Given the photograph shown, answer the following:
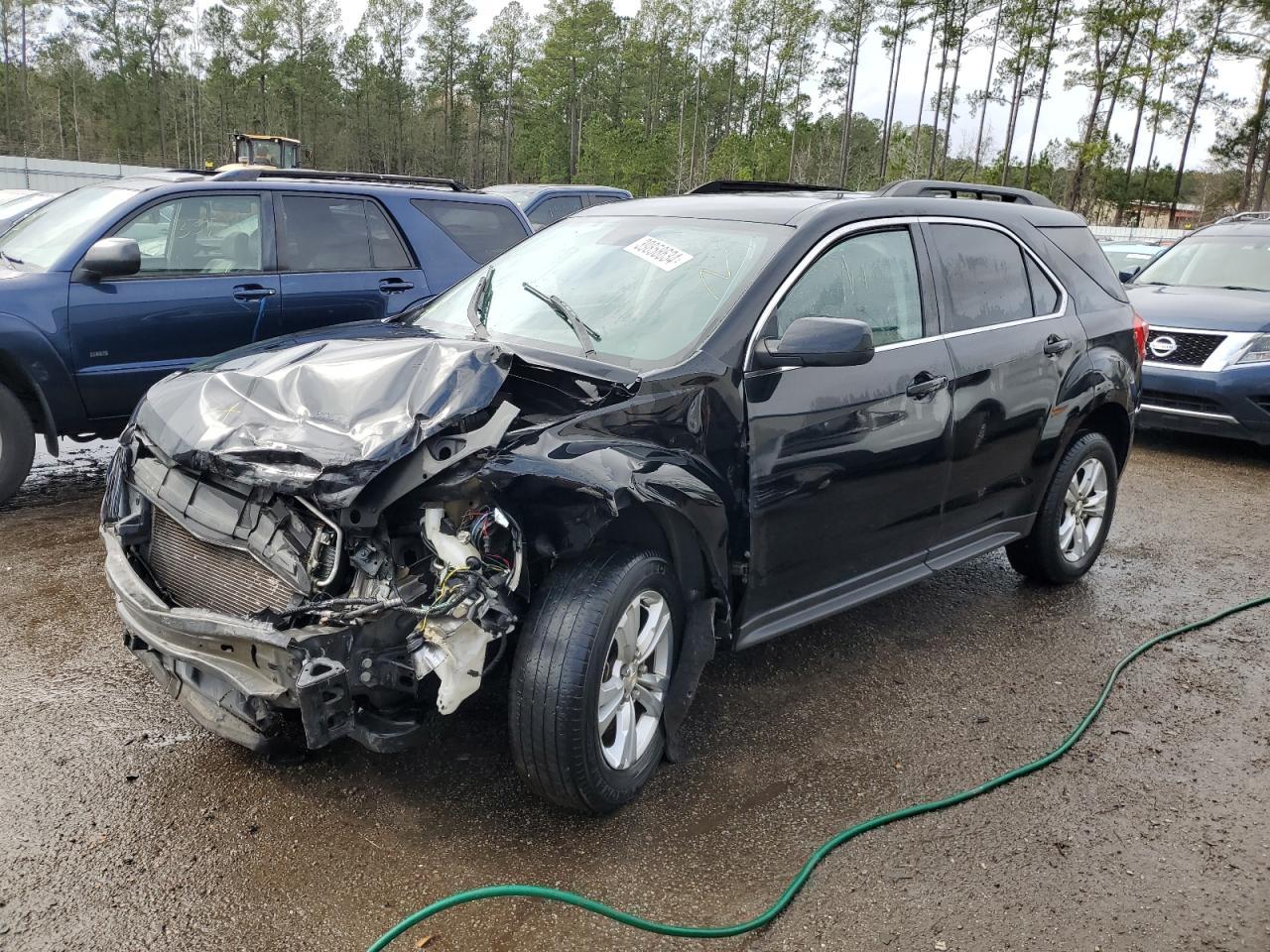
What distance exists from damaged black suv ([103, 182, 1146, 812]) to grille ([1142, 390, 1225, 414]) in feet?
14.4

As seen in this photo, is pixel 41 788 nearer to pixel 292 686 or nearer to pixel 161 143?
pixel 292 686

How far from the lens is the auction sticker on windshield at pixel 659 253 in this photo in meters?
3.61

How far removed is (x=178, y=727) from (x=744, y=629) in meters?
1.97

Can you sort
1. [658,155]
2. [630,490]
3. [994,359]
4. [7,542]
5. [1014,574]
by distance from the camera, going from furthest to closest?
[658,155]
[1014,574]
[7,542]
[994,359]
[630,490]

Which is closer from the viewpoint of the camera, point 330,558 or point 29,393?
point 330,558

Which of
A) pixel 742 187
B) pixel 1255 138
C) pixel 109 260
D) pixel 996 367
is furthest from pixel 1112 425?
pixel 1255 138

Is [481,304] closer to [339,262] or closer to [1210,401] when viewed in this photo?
[339,262]

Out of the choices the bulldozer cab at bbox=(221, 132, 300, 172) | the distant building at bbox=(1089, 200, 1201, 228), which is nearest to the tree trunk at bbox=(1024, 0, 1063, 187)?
the distant building at bbox=(1089, 200, 1201, 228)

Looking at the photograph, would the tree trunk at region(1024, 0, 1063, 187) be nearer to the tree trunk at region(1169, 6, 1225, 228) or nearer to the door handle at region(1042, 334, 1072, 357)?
the tree trunk at region(1169, 6, 1225, 228)

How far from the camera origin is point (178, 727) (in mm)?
3314

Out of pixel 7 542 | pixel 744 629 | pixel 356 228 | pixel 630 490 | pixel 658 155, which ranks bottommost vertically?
pixel 7 542

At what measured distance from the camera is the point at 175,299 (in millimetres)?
5719

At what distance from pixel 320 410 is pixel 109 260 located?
3.40 metres

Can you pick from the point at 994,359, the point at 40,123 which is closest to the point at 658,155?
the point at 40,123
